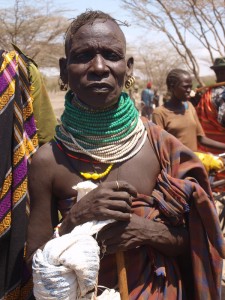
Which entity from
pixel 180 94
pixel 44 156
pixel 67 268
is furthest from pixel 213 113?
pixel 67 268

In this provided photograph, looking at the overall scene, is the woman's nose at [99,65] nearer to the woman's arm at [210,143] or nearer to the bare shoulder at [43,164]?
the bare shoulder at [43,164]

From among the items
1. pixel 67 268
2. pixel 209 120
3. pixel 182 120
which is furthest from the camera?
pixel 209 120

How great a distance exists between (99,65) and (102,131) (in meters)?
0.22

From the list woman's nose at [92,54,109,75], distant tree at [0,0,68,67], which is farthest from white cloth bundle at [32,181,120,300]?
distant tree at [0,0,68,67]

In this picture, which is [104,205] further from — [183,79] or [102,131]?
[183,79]

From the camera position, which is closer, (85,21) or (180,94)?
(85,21)

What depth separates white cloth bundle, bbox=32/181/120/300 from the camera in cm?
122

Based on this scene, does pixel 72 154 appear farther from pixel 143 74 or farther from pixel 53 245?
pixel 143 74

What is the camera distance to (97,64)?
1440 mm

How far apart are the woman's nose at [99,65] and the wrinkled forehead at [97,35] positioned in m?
0.05

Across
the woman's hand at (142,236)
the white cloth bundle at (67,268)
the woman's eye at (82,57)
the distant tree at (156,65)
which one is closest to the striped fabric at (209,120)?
the woman's hand at (142,236)

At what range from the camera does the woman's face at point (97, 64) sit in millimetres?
1444

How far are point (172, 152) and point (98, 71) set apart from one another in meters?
0.38

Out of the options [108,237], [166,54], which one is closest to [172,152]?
[108,237]
